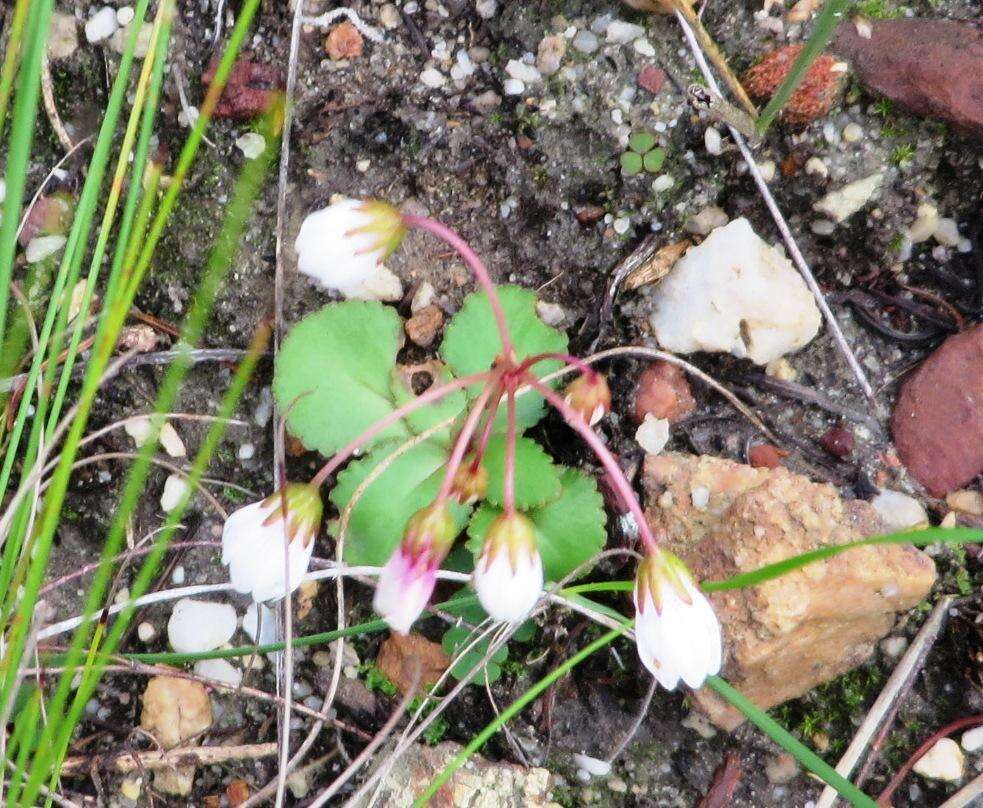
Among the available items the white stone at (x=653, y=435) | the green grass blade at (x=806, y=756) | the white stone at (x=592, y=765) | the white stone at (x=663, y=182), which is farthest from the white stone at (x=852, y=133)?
the white stone at (x=592, y=765)

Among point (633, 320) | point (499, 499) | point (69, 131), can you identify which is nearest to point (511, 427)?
point (499, 499)

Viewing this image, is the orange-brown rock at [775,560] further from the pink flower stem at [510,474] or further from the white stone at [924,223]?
the white stone at [924,223]

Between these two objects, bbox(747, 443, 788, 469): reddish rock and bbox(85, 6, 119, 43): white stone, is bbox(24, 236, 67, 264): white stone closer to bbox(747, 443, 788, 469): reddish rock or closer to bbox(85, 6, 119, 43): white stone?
bbox(85, 6, 119, 43): white stone

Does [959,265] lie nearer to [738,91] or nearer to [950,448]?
[950,448]

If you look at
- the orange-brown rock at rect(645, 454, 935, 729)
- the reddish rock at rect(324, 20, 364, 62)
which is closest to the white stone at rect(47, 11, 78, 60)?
the reddish rock at rect(324, 20, 364, 62)

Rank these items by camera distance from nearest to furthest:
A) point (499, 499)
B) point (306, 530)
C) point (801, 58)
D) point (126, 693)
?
point (306, 530), point (801, 58), point (499, 499), point (126, 693)

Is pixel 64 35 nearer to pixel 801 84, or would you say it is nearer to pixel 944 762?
pixel 801 84
